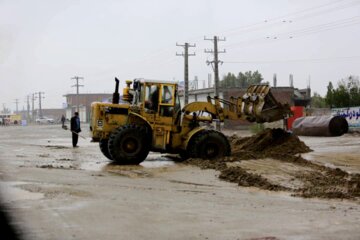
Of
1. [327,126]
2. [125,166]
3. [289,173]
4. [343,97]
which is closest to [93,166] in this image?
[125,166]

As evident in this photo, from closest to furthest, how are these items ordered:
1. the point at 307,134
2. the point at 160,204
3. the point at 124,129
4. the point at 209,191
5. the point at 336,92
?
the point at 160,204, the point at 209,191, the point at 124,129, the point at 307,134, the point at 336,92

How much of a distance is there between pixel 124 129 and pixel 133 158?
0.96m

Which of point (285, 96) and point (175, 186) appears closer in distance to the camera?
point (175, 186)

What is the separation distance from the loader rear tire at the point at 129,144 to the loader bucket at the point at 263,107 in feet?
11.9

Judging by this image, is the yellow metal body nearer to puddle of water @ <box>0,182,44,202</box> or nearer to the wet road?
the wet road

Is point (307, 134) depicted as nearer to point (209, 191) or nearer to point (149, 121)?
point (149, 121)

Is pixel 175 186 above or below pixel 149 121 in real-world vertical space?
below

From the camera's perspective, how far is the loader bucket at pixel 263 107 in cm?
1744

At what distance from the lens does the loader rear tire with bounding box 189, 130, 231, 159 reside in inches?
656

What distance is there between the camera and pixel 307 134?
108 ft

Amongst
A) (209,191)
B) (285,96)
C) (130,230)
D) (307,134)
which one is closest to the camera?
(130,230)

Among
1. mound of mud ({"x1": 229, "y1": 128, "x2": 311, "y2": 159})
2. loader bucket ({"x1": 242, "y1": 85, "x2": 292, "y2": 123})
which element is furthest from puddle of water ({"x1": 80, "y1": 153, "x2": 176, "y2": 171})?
loader bucket ({"x1": 242, "y1": 85, "x2": 292, "y2": 123})

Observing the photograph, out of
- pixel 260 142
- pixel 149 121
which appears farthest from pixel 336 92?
pixel 149 121

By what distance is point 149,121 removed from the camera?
658 inches
